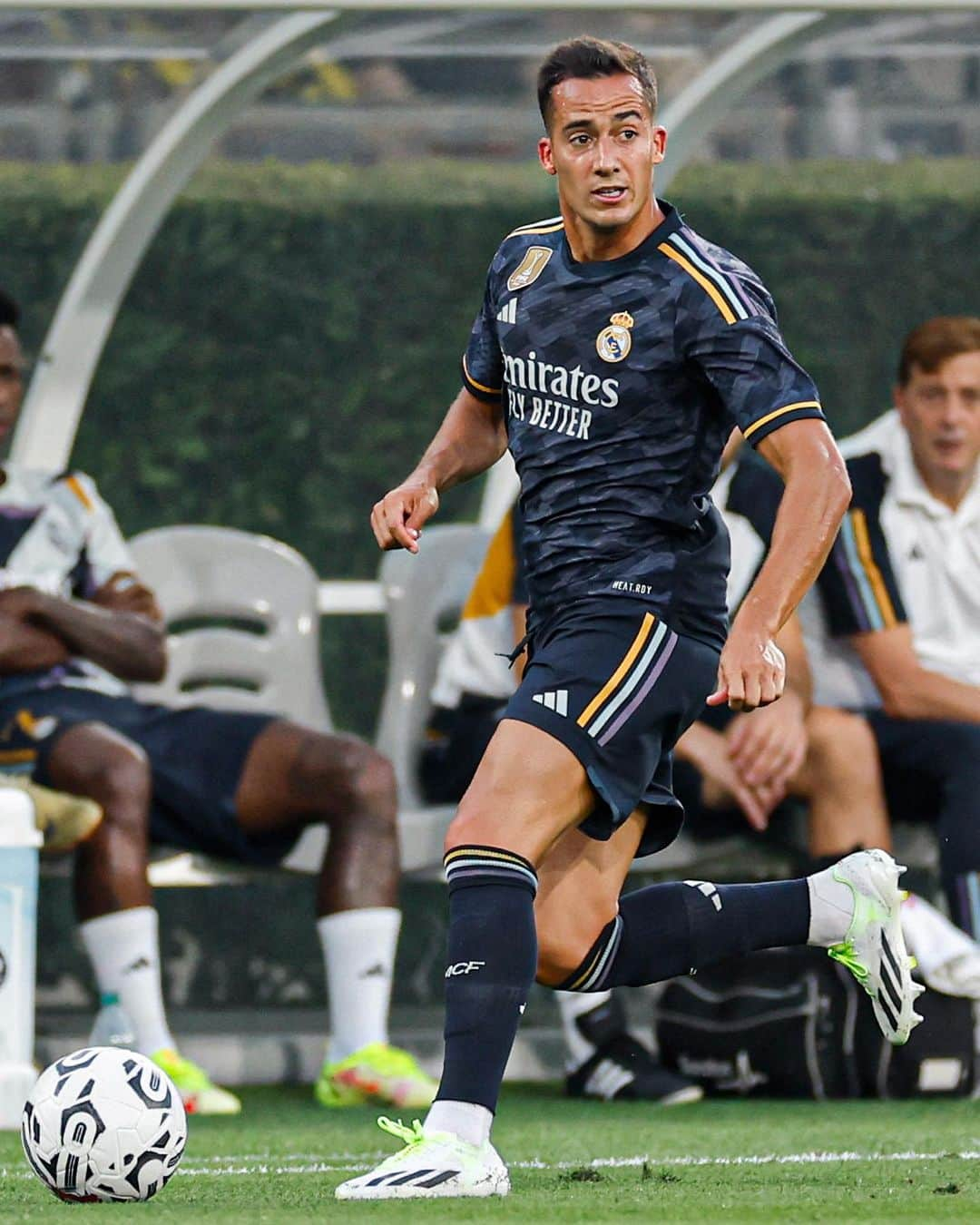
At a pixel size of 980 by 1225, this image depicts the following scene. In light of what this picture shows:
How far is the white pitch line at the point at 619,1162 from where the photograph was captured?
458 centimetres

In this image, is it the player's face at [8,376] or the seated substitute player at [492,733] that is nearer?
the seated substitute player at [492,733]

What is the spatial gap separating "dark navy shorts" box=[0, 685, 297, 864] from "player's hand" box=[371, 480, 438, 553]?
2.21m

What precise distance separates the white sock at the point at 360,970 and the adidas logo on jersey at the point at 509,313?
227 cm

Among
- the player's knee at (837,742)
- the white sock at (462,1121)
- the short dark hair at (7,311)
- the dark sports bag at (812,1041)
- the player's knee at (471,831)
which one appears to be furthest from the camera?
the short dark hair at (7,311)

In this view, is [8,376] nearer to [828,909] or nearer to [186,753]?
[186,753]

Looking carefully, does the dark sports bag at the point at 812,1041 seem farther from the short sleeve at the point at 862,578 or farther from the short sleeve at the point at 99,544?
the short sleeve at the point at 99,544

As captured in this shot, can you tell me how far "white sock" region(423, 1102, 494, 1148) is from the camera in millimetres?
3854

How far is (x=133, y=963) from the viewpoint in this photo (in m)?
6.08

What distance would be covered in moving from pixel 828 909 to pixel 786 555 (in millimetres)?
784

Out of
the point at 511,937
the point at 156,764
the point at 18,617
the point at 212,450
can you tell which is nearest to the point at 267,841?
the point at 156,764

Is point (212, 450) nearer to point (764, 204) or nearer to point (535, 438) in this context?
point (764, 204)

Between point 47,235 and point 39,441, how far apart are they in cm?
112

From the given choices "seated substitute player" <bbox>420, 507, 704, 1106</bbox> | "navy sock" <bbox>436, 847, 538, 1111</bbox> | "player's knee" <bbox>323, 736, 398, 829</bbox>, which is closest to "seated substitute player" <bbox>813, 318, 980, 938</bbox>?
"seated substitute player" <bbox>420, 507, 704, 1106</bbox>

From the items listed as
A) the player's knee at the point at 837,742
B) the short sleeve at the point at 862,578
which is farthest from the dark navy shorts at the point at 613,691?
the short sleeve at the point at 862,578
